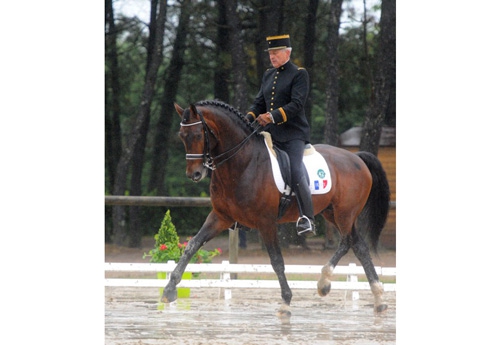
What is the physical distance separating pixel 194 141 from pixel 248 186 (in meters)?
0.76

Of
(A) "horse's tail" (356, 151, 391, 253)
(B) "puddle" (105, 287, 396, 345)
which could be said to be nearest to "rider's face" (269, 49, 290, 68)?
(A) "horse's tail" (356, 151, 391, 253)

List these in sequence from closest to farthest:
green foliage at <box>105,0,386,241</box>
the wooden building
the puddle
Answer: the puddle, the wooden building, green foliage at <box>105,0,386,241</box>

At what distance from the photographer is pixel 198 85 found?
61.4ft

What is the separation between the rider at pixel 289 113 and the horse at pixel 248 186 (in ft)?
0.61

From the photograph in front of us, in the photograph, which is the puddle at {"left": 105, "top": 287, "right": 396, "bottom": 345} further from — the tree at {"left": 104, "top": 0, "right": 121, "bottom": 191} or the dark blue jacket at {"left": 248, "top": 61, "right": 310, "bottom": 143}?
the tree at {"left": 104, "top": 0, "right": 121, "bottom": 191}

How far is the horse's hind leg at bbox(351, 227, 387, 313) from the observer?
749cm

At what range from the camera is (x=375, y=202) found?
805 centimetres

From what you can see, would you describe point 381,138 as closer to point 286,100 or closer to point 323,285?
point 323,285

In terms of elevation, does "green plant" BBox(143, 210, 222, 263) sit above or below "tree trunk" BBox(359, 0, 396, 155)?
below

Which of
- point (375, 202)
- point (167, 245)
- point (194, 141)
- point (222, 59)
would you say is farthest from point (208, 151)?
point (222, 59)

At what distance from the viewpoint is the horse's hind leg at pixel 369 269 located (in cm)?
749

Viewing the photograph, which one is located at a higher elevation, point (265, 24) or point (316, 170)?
point (265, 24)
